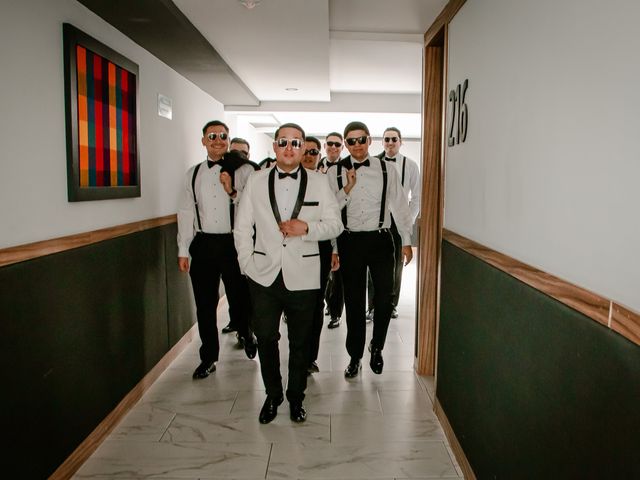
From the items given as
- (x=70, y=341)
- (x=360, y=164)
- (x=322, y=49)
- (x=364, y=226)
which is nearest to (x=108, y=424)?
(x=70, y=341)

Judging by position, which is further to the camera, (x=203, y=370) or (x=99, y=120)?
(x=203, y=370)

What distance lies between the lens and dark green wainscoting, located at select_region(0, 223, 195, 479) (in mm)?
2166

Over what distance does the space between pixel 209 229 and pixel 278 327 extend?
112 centimetres

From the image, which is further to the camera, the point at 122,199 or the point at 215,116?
the point at 215,116

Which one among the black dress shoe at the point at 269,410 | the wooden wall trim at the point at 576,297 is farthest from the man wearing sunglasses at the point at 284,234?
the wooden wall trim at the point at 576,297

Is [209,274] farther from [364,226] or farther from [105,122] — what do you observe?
[105,122]

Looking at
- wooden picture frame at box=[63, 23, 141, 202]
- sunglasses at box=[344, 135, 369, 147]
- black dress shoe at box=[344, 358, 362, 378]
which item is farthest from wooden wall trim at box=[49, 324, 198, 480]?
sunglasses at box=[344, 135, 369, 147]

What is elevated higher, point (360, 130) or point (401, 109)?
point (401, 109)

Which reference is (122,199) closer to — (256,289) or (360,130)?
(256,289)

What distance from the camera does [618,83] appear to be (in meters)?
1.28

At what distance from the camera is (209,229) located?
394 centimetres

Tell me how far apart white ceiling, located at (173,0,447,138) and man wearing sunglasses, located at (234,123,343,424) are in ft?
3.33

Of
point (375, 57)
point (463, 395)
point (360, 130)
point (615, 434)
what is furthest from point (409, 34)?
point (615, 434)

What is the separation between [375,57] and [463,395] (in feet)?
13.1
